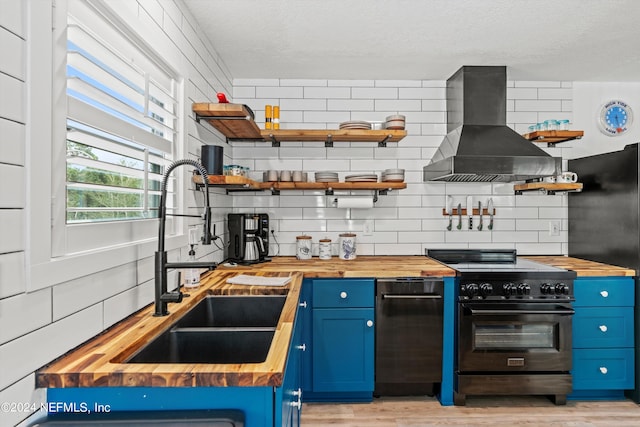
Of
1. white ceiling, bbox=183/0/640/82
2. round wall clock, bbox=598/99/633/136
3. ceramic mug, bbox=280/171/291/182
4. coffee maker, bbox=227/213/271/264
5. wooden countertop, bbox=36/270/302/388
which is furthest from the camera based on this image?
round wall clock, bbox=598/99/633/136

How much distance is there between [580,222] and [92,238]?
353 centimetres

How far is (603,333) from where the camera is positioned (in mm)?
2688

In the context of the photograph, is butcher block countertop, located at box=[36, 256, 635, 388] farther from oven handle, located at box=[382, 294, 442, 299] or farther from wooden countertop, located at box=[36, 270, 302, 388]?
oven handle, located at box=[382, 294, 442, 299]

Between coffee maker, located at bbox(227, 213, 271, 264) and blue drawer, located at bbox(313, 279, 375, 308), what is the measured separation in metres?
0.56

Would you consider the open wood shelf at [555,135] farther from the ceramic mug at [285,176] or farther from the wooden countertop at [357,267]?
the ceramic mug at [285,176]

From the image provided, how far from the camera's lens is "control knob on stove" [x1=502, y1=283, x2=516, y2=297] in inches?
102

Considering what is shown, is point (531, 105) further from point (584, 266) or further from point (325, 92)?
point (325, 92)

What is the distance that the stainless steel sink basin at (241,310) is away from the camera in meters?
1.91

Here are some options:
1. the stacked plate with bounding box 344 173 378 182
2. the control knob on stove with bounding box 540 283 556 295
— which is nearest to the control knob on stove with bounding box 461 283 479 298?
the control knob on stove with bounding box 540 283 556 295

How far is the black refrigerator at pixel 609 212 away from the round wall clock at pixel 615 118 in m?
0.49

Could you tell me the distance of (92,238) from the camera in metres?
1.27

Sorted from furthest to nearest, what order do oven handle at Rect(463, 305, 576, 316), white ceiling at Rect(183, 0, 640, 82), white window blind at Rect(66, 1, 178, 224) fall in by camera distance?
oven handle at Rect(463, 305, 576, 316) → white ceiling at Rect(183, 0, 640, 82) → white window blind at Rect(66, 1, 178, 224)

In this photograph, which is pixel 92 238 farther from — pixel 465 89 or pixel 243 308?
pixel 465 89

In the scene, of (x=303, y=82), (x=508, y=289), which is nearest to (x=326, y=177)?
(x=303, y=82)
